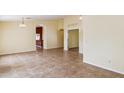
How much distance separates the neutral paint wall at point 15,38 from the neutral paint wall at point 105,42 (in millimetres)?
5532

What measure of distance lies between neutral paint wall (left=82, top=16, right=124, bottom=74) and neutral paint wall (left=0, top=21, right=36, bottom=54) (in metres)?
5.53

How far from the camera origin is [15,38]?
10188 millimetres

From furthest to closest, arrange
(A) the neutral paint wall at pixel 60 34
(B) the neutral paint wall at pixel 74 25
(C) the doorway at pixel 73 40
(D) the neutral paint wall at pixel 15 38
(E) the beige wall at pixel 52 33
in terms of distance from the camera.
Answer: (A) the neutral paint wall at pixel 60 34
(E) the beige wall at pixel 52 33
(C) the doorway at pixel 73 40
(D) the neutral paint wall at pixel 15 38
(B) the neutral paint wall at pixel 74 25

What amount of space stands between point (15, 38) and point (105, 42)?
22.8 feet

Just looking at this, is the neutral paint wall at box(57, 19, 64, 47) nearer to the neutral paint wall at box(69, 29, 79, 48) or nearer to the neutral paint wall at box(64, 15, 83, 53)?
the neutral paint wall at box(69, 29, 79, 48)

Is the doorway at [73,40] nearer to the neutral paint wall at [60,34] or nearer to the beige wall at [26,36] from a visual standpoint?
the neutral paint wall at [60,34]

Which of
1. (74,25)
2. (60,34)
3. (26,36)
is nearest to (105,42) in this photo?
(74,25)

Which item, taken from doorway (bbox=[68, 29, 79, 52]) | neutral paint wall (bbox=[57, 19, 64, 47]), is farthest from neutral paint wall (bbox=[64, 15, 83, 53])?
neutral paint wall (bbox=[57, 19, 64, 47])

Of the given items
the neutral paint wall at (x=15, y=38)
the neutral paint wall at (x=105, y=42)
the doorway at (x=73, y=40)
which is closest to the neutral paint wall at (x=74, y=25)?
the doorway at (x=73, y=40)

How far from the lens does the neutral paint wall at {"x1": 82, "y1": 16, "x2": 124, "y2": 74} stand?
4.88 metres

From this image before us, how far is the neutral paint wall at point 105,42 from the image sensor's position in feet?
16.0

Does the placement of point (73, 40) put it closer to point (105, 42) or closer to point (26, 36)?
point (26, 36)

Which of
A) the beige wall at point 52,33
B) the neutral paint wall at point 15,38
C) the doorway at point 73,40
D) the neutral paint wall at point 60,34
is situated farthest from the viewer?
the neutral paint wall at point 60,34
